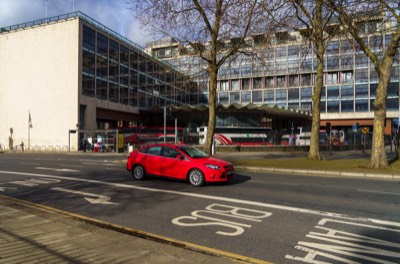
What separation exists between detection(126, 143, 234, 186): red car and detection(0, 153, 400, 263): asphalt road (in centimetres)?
33

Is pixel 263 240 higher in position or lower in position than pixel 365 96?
lower

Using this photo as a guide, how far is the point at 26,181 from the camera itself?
1238 cm

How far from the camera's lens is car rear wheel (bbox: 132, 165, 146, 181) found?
41.6ft

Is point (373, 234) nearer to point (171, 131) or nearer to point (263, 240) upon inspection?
point (263, 240)

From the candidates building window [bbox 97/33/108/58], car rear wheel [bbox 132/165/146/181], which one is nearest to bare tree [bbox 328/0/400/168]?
car rear wheel [bbox 132/165/146/181]

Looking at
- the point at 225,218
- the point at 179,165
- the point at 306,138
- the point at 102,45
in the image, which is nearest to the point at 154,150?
the point at 179,165

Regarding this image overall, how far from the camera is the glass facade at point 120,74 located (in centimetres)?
4790

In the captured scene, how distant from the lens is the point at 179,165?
11672 mm

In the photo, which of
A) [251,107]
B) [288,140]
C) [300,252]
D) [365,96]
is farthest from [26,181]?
[365,96]

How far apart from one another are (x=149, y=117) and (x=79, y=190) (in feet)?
185

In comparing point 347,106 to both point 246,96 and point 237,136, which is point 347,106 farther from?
point 237,136

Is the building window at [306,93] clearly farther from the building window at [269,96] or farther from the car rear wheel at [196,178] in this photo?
the car rear wheel at [196,178]

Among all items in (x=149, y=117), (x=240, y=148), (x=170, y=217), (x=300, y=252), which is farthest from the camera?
(x=149, y=117)

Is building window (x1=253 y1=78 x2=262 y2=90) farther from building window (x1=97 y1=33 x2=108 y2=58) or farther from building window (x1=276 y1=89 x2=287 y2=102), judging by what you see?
building window (x1=97 y1=33 x2=108 y2=58)
